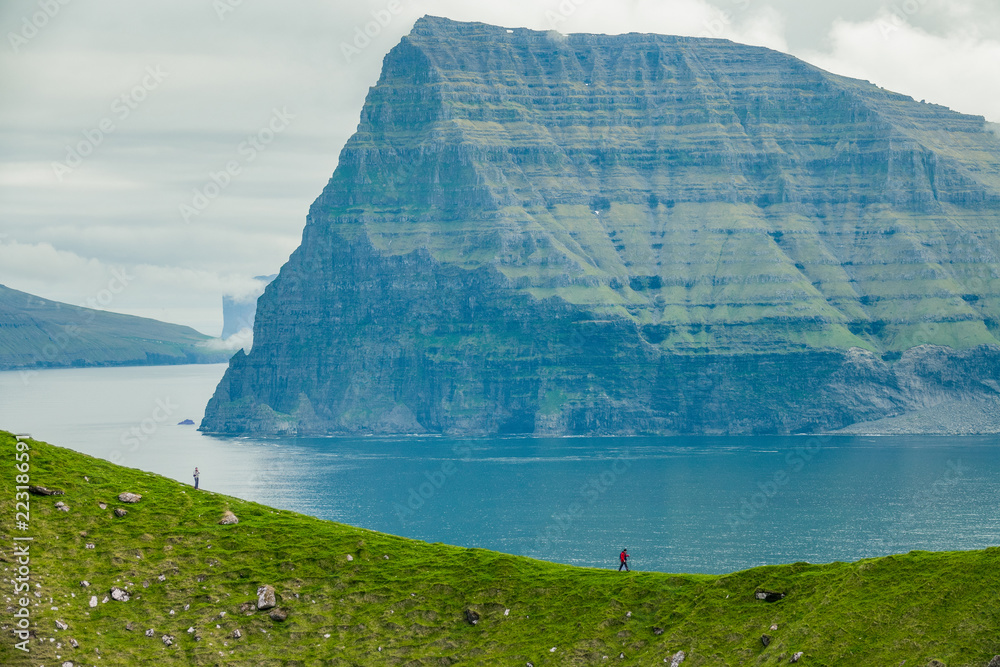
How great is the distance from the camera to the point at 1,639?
71.1 m

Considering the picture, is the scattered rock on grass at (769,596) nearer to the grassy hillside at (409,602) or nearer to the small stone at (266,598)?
the grassy hillside at (409,602)

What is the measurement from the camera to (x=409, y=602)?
8112cm

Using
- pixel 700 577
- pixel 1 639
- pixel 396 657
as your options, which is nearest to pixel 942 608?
pixel 700 577

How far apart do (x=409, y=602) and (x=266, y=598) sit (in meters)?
9.06

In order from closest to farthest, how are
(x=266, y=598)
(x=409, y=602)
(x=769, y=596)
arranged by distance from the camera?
(x=769, y=596) < (x=266, y=598) < (x=409, y=602)

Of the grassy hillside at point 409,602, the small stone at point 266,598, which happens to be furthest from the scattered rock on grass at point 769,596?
the small stone at point 266,598

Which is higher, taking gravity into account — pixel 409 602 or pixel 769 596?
pixel 769 596

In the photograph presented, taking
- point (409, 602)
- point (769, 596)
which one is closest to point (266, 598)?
point (409, 602)

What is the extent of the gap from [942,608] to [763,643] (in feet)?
32.8

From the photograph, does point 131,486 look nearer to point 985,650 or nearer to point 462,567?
point 462,567

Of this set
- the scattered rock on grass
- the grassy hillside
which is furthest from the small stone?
the scattered rock on grass

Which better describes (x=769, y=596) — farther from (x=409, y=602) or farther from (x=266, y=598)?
(x=266, y=598)

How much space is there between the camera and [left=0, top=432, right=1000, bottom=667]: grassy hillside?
69500mm

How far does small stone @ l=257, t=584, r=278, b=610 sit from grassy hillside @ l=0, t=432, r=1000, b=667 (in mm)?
752
